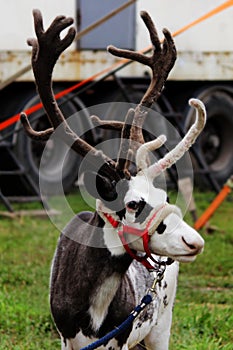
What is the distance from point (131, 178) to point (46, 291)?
10.7ft

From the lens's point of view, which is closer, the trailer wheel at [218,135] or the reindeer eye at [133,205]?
Answer: the reindeer eye at [133,205]

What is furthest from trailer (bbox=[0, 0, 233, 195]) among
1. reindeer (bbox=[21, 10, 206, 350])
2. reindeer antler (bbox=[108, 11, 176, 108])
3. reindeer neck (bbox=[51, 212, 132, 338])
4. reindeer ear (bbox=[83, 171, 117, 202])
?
reindeer ear (bbox=[83, 171, 117, 202])

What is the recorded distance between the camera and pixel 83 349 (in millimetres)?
4336

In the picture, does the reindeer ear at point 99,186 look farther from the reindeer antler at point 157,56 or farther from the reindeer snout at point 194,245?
the reindeer antler at point 157,56

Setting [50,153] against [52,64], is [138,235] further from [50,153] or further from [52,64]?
[50,153]

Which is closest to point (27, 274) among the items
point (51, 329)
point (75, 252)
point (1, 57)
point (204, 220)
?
point (51, 329)

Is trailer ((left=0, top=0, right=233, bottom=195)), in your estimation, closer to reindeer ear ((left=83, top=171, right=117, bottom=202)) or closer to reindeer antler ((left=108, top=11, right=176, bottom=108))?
reindeer antler ((left=108, top=11, right=176, bottom=108))

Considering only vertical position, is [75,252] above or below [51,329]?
above

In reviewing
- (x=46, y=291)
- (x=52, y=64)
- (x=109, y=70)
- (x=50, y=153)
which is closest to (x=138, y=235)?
(x=52, y=64)

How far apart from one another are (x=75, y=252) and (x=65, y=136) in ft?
1.98

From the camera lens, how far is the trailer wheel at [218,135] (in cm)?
1249

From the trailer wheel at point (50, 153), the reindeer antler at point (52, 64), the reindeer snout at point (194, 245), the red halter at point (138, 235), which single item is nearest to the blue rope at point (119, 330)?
the red halter at point (138, 235)

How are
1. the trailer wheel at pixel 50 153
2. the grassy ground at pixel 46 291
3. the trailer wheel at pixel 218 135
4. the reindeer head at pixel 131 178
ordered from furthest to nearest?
the trailer wheel at pixel 218 135 < the trailer wheel at pixel 50 153 < the grassy ground at pixel 46 291 < the reindeer head at pixel 131 178

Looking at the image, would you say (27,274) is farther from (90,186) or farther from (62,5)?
(62,5)
